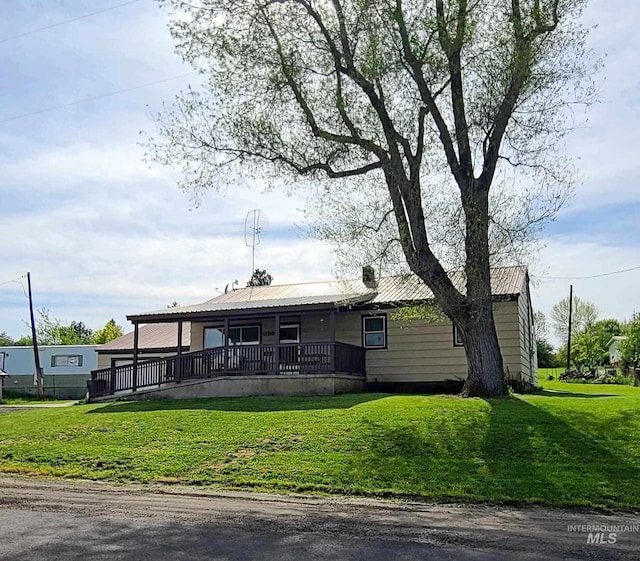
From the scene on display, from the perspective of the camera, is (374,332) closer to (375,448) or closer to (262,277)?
(375,448)

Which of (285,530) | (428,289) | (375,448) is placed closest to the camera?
(285,530)

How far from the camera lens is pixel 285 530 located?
6.89m

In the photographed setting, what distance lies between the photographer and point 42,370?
38.8m

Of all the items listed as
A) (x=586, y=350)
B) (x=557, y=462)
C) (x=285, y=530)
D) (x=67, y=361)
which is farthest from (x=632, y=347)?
(x=285, y=530)

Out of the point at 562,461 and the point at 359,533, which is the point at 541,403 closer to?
the point at 562,461

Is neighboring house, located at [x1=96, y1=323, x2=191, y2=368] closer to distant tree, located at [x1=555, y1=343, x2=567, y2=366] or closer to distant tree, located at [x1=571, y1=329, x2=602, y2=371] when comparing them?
distant tree, located at [x1=571, y1=329, x2=602, y2=371]

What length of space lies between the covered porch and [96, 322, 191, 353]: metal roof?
5.53 m

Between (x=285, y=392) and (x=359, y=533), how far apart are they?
13.4 metres

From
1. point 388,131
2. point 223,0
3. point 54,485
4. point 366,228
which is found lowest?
point 54,485

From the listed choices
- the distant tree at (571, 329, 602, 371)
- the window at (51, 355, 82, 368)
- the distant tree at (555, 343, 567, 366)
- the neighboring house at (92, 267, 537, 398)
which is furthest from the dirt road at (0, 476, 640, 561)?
the distant tree at (555, 343, 567, 366)

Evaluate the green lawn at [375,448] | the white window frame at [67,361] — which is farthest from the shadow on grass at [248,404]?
the white window frame at [67,361]

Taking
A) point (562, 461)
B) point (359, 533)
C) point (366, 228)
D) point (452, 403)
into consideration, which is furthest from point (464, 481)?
point (366, 228)

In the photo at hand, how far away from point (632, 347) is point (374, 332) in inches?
997

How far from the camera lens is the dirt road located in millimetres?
6008
